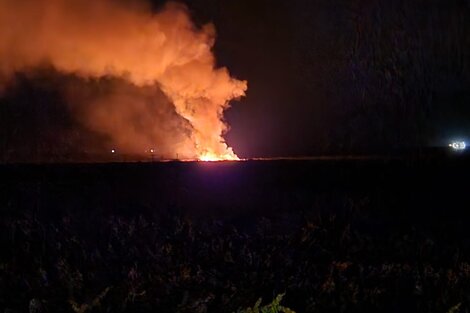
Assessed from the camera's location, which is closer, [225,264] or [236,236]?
[225,264]

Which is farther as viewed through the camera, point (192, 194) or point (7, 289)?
point (192, 194)

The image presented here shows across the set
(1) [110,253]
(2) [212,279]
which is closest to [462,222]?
(2) [212,279]

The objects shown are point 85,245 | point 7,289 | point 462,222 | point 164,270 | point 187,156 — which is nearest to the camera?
point 7,289

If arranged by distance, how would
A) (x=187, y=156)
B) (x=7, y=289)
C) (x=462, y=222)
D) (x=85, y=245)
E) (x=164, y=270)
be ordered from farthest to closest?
(x=187, y=156), (x=462, y=222), (x=85, y=245), (x=164, y=270), (x=7, y=289)

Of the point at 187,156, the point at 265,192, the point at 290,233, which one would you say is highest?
the point at 187,156

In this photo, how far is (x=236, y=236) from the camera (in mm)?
9297

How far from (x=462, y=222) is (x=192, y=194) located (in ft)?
16.2

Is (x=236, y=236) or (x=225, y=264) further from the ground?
(x=236, y=236)

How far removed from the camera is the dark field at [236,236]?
26.1 ft

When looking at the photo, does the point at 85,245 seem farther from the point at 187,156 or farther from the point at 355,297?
the point at 187,156

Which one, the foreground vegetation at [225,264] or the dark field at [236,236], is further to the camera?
the dark field at [236,236]

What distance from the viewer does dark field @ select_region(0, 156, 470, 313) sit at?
Answer: 7.95 m

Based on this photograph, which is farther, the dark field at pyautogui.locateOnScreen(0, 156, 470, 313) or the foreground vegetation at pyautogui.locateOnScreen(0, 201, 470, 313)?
the dark field at pyautogui.locateOnScreen(0, 156, 470, 313)

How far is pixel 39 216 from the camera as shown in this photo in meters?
9.66
